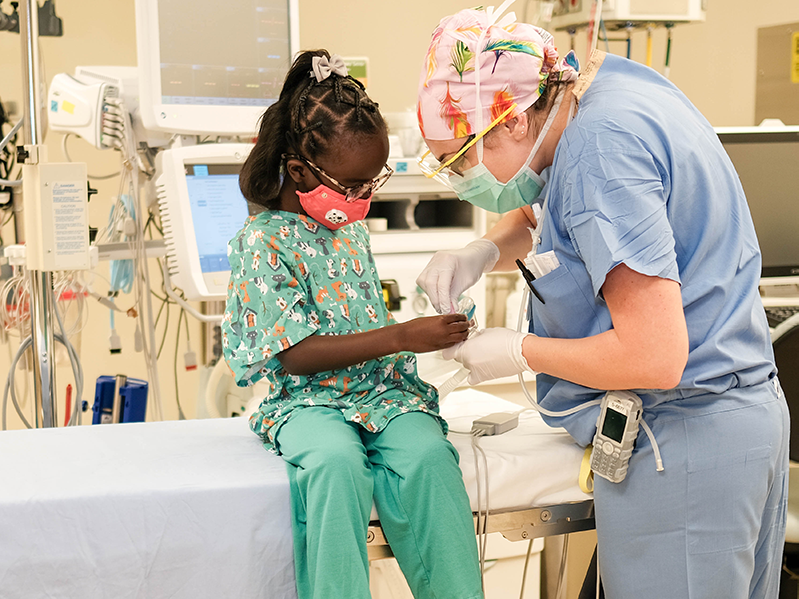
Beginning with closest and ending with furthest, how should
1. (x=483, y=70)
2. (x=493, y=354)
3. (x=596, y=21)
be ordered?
(x=483, y=70)
(x=493, y=354)
(x=596, y=21)

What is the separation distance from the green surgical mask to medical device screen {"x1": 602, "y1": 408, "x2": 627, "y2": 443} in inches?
13.9

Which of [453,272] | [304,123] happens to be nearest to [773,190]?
[453,272]

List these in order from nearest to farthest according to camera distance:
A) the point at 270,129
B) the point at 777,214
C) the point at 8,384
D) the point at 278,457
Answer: the point at 278,457, the point at 270,129, the point at 8,384, the point at 777,214

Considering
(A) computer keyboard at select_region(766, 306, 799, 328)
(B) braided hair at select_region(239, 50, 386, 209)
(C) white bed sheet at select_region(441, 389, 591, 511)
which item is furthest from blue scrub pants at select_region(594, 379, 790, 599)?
(A) computer keyboard at select_region(766, 306, 799, 328)

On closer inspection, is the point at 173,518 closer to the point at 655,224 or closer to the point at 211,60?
the point at 655,224

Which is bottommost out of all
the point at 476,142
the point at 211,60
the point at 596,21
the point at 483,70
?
the point at 476,142

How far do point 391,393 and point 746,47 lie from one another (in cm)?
295

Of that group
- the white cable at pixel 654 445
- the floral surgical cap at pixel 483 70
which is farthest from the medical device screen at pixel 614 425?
the floral surgical cap at pixel 483 70

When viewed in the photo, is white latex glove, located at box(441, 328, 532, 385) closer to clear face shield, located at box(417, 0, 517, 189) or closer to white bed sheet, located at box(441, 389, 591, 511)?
white bed sheet, located at box(441, 389, 591, 511)

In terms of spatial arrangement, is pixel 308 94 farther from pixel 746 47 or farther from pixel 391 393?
pixel 746 47

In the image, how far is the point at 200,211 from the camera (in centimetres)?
201

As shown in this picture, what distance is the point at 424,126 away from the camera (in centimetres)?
117

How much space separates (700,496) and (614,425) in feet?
0.50

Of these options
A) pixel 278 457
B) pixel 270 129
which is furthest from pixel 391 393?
pixel 270 129
